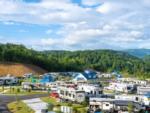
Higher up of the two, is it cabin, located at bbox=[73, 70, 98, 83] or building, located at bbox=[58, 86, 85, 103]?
cabin, located at bbox=[73, 70, 98, 83]

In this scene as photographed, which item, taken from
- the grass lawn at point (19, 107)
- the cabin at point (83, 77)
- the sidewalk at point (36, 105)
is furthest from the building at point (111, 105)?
the cabin at point (83, 77)

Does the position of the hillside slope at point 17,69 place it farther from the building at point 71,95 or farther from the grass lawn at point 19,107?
the grass lawn at point 19,107

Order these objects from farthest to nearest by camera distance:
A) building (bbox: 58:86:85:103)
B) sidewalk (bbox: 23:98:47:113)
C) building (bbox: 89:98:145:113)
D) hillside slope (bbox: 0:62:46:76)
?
hillside slope (bbox: 0:62:46:76) → building (bbox: 58:86:85:103) → sidewalk (bbox: 23:98:47:113) → building (bbox: 89:98:145:113)

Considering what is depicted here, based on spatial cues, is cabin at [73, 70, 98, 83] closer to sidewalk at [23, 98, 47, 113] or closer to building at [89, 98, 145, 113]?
sidewalk at [23, 98, 47, 113]

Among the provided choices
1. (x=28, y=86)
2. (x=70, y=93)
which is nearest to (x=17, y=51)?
(x=28, y=86)

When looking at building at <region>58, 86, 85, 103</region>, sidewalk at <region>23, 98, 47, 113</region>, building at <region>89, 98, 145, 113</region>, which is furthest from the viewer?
building at <region>58, 86, 85, 103</region>

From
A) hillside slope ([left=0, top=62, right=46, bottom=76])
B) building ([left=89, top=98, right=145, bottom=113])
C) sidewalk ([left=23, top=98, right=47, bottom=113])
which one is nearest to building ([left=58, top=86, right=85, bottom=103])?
sidewalk ([left=23, top=98, right=47, bottom=113])

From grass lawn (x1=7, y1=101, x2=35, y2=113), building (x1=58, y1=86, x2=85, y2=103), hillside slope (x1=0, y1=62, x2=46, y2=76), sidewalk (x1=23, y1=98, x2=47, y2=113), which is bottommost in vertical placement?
grass lawn (x1=7, y1=101, x2=35, y2=113)

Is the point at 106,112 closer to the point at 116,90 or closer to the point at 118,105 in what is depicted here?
the point at 118,105
